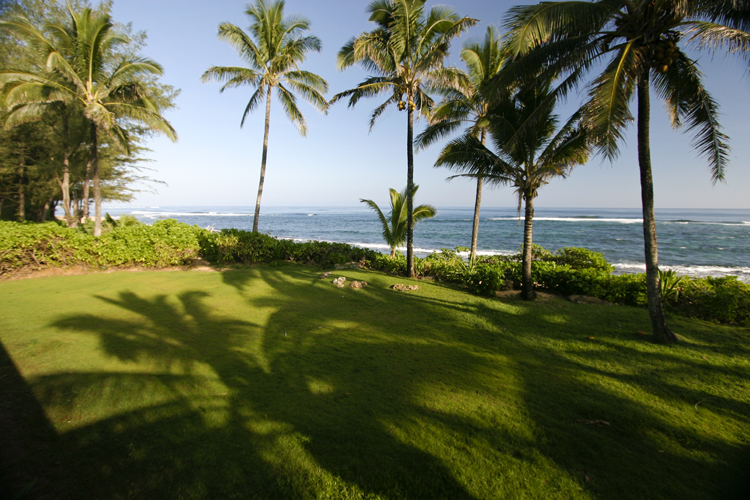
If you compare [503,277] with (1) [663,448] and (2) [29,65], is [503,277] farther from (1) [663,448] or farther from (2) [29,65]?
(2) [29,65]

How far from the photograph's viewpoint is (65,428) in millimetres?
2908

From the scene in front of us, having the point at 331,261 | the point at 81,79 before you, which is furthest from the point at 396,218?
the point at 81,79

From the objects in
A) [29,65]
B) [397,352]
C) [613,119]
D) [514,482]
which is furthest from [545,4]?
[29,65]

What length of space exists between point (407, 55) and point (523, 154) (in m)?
4.67

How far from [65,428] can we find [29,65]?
20.5m

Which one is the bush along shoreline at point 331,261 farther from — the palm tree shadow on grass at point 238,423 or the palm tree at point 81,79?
the palm tree shadow on grass at point 238,423

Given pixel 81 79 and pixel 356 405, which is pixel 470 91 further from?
pixel 81 79

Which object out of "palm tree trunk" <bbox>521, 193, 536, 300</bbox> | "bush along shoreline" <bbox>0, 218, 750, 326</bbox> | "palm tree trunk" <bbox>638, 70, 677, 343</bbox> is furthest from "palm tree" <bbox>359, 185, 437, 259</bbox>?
"palm tree trunk" <bbox>638, 70, 677, 343</bbox>

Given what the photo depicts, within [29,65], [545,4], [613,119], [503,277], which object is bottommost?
[503,277]

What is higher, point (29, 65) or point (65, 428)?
point (29, 65)

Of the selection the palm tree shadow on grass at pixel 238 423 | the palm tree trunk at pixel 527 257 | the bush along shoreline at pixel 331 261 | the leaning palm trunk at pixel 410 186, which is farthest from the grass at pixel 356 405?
the leaning palm trunk at pixel 410 186

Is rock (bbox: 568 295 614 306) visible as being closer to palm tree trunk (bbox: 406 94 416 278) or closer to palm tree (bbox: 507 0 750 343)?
palm tree (bbox: 507 0 750 343)

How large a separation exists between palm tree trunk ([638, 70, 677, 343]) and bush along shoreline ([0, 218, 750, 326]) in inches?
94.4

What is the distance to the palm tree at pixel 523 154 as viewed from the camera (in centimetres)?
753
